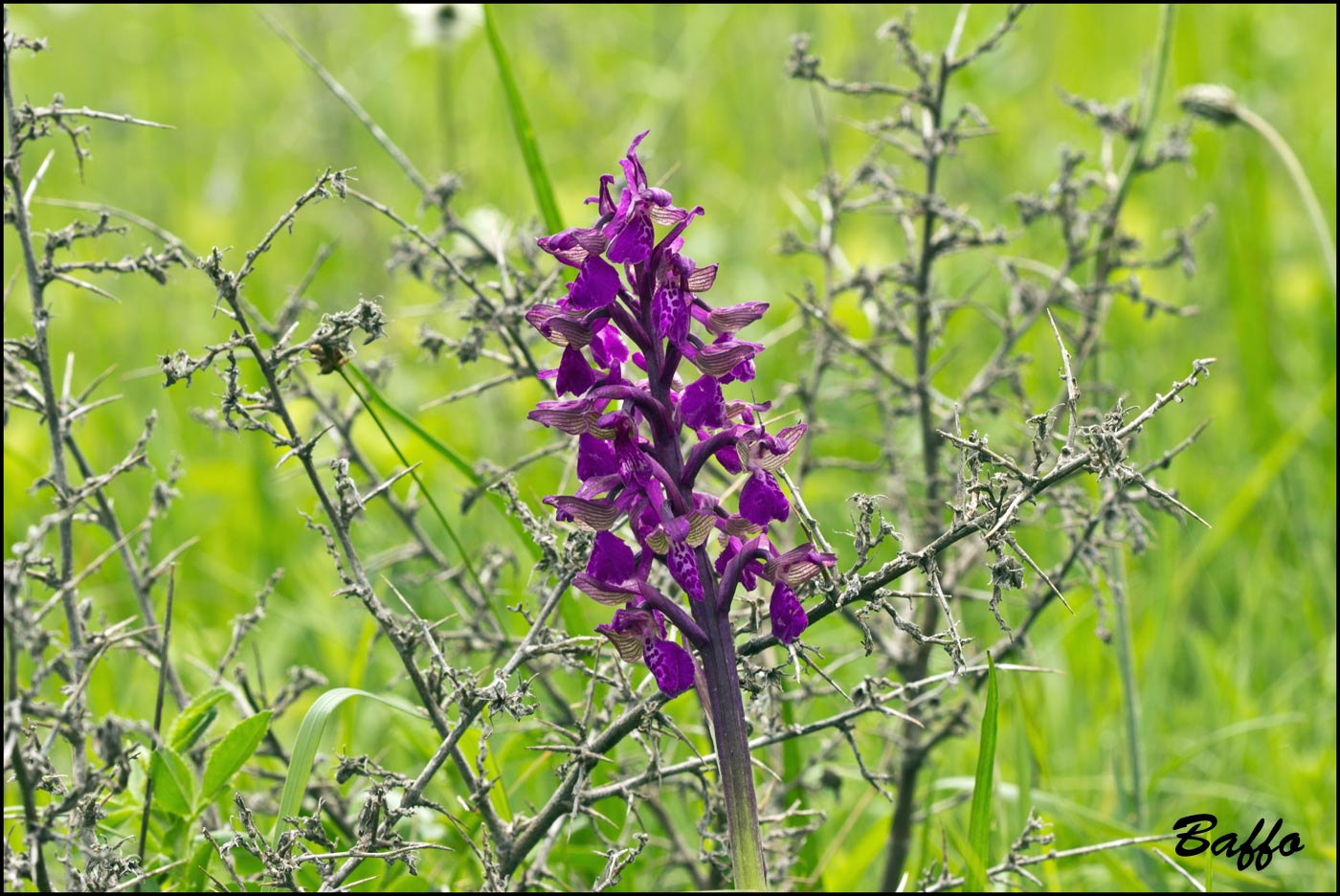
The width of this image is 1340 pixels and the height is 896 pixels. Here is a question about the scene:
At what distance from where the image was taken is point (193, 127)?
959 cm

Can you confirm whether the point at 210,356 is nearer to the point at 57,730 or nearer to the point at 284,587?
the point at 57,730

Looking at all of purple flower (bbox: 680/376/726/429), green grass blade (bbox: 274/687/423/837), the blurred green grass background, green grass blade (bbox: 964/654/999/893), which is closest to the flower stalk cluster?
purple flower (bbox: 680/376/726/429)

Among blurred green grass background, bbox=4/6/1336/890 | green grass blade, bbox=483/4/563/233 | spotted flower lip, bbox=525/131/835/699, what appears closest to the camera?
spotted flower lip, bbox=525/131/835/699

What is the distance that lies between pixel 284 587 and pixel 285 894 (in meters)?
2.66

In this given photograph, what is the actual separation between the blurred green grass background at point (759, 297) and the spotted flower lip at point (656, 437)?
723mm

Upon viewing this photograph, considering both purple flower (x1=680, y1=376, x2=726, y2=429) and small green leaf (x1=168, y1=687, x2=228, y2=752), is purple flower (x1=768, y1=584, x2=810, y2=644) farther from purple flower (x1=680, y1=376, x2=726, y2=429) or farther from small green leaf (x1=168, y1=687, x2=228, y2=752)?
small green leaf (x1=168, y1=687, x2=228, y2=752)

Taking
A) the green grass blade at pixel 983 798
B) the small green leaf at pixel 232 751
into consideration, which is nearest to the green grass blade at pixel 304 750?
the small green leaf at pixel 232 751

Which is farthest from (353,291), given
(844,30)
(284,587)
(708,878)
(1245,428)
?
(708,878)

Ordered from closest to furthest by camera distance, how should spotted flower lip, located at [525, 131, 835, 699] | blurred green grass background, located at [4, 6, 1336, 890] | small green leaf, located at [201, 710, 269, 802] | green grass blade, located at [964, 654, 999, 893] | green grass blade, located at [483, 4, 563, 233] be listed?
1. spotted flower lip, located at [525, 131, 835, 699]
2. green grass blade, located at [964, 654, 999, 893]
3. small green leaf, located at [201, 710, 269, 802]
4. green grass blade, located at [483, 4, 563, 233]
5. blurred green grass background, located at [4, 6, 1336, 890]

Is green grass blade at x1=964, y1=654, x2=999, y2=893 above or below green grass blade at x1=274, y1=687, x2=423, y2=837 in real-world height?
below

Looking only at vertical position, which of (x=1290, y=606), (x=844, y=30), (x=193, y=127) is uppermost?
(x=193, y=127)

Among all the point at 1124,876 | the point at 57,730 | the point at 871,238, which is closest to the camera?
the point at 57,730

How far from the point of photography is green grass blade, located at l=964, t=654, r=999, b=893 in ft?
5.95

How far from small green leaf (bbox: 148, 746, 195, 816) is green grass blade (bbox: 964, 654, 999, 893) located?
1.25 metres
